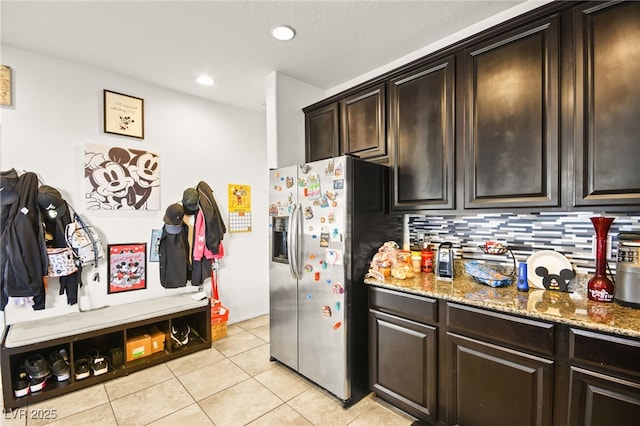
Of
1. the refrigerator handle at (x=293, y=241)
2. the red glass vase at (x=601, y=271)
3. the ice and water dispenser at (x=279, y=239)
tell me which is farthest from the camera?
the ice and water dispenser at (x=279, y=239)

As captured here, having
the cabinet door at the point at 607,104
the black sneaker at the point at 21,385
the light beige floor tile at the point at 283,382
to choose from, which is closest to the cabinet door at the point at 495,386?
the cabinet door at the point at 607,104

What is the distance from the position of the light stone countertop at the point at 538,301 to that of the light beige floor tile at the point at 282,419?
101cm

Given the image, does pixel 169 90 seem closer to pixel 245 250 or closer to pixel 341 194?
pixel 245 250

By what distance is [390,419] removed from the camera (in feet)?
6.41

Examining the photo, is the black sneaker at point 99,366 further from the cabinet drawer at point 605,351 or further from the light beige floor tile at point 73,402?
the cabinet drawer at point 605,351

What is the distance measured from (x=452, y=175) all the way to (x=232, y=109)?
275 cm

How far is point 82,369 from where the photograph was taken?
2.32m

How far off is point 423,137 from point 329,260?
Answer: 113 centimetres

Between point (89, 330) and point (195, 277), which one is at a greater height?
point (195, 277)

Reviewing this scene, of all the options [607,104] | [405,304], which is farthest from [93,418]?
[607,104]

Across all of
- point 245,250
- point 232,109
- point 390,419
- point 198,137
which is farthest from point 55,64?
point 390,419

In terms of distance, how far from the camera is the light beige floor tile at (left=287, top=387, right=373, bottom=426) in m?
1.95

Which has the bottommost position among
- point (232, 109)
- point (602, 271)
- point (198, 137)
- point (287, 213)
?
point (602, 271)

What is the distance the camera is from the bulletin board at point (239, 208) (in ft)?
11.8
